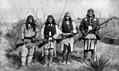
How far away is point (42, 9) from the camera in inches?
429

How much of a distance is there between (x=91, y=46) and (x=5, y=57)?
365 centimetres

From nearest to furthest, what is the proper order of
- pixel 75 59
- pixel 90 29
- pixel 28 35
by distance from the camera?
pixel 28 35 → pixel 90 29 → pixel 75 59

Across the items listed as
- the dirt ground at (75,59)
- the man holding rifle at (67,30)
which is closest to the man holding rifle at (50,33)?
the man holding rifle at (67,30)

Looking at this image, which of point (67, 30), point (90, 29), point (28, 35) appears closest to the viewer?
point (28, 35)

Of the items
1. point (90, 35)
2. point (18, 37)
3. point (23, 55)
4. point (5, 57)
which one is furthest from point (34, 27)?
point (18, 37)

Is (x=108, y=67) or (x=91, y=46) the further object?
(x=91, y=46)

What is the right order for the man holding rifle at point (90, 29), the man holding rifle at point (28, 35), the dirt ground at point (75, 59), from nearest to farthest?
1. the man holding rifle at point (28, 35)
2. the dirt ground at point (75, 59)
3. the man holding rifle at point (90, 29)

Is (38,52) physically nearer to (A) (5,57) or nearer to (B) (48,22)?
(A) (5,57)

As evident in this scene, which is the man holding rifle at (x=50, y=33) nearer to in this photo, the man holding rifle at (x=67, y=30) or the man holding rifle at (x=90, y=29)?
the man holding rifle at (x=67, y=30)

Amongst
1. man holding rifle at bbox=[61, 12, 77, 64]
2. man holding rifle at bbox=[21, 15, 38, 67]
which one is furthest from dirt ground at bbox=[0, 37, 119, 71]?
man holding rifle at bbox=[61, 12, 77, 64]

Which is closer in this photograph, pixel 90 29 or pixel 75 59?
pixel 90 29

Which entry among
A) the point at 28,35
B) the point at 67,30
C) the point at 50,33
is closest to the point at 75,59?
the point at 67,30

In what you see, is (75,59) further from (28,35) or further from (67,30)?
(28,35)

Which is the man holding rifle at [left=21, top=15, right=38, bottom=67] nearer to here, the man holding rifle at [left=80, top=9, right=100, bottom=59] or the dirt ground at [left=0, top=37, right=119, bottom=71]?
the dirt ground at [left=0, top=37, right=119, bottom=71]
